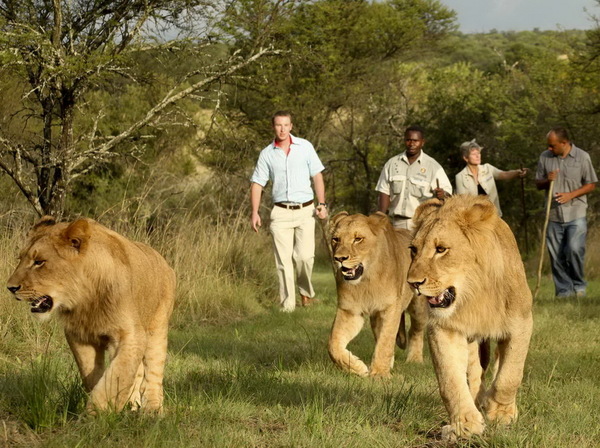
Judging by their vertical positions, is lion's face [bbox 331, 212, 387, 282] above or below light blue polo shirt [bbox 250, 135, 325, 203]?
below

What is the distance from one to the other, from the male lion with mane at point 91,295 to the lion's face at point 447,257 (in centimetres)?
129

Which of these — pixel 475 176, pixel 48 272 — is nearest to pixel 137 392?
pixel 48 272

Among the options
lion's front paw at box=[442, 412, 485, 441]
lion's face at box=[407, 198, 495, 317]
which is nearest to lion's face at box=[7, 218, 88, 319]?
lion's face at box=[407, 198, 495, 317]

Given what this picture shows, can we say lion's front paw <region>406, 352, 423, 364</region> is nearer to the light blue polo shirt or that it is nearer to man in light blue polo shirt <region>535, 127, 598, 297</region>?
the light blue polo shirt

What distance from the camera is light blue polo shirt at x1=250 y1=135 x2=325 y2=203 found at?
30.9 ft

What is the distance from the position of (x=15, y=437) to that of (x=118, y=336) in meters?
0.60

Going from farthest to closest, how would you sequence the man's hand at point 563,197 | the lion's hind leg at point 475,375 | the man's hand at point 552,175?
the man's hand at point 563,197
the man's hand at point 552,175
the lion's hind leg at point 475,375

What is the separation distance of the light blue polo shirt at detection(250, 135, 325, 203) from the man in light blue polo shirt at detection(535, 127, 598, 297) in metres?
2.78

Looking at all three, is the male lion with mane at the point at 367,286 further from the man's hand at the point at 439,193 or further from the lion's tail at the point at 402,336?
the man's hand at the point at 439,193

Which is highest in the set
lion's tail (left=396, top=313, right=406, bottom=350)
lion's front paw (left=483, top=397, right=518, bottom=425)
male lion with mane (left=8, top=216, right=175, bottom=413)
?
male lion with mane (left=8, top=216, right=175, bottom=413)

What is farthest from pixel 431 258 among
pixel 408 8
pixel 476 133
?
pixel 408 8

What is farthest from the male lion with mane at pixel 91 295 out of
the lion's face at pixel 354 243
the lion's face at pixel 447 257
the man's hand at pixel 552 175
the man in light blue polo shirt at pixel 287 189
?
the man's hand at pixel 552 175

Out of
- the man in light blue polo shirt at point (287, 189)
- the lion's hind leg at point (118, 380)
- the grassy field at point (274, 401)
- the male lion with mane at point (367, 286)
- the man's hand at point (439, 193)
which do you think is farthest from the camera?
the man in light blue polo shirt at point (287, 189)

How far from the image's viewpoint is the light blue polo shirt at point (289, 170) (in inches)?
370
